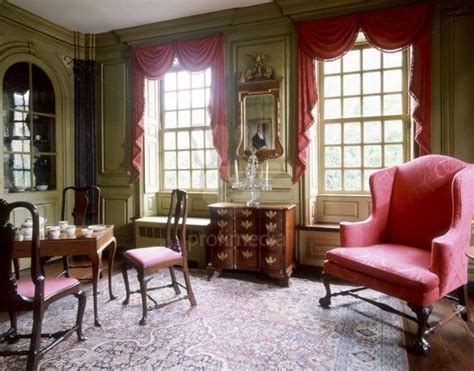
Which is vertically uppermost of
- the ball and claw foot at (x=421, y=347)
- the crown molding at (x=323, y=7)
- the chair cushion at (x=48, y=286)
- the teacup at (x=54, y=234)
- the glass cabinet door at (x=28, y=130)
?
the crown molding at (x=323, y=7)

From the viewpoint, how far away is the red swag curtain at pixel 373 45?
133 inches

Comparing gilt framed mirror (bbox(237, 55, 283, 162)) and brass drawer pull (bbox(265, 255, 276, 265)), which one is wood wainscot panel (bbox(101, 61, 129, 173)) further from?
brass drawer pull (bbox(265, 255, 276, 265))

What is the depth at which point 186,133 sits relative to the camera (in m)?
4.74

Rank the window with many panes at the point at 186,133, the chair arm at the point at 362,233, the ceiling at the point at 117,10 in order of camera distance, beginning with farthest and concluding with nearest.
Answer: the window with many panes at the point at 186,133, the ceiling at the point at 117,10, the chair arm at the point at 362,233

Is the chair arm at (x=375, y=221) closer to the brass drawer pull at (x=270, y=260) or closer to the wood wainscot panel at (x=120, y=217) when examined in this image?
the brass drawer pull at (x=270, y=260)

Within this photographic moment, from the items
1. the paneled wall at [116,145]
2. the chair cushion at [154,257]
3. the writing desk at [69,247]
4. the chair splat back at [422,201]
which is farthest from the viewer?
the paneled wall at [116,145]

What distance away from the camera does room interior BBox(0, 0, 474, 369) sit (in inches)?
135

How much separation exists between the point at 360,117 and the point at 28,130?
3.98 m

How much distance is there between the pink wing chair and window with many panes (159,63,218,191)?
216cm

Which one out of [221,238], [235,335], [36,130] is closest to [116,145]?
[36,130]

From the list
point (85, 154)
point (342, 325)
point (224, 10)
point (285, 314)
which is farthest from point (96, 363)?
point (224, 10)

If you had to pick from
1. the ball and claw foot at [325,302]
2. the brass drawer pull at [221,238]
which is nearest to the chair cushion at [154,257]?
the brass drawer pull at [221,238]

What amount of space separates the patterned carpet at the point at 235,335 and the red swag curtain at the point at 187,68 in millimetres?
1715

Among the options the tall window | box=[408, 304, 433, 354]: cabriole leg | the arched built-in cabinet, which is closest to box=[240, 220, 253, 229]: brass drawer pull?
the tall window
